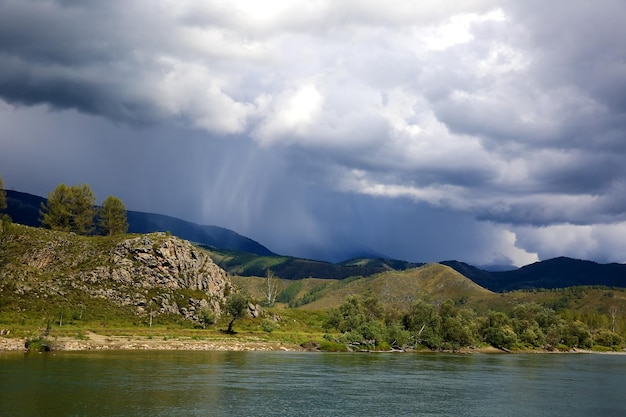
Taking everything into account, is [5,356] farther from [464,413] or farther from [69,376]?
[464,413]

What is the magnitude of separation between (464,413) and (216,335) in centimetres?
11236

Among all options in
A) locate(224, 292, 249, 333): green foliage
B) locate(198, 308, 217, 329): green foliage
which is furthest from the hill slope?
locate(224, 292, 249, 333): green foliage

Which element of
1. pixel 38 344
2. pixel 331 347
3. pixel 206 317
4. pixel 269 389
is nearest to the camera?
pixel 269 389

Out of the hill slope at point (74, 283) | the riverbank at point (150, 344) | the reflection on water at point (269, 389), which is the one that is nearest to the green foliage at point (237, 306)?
the riverbank at point (150, 344)

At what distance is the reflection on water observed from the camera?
2283 inches

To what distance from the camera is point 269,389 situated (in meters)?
73.6

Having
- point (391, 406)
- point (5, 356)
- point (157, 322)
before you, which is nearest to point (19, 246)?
point (157, 322)

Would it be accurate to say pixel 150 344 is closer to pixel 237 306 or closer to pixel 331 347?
pixel 237 306

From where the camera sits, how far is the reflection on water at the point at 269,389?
58.0m

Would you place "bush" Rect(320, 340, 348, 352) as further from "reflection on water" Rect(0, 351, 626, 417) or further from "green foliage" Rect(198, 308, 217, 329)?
"reflection on water" Rect(0, 351, 626, 417)

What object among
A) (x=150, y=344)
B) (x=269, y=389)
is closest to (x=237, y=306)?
(x=150, y=344)

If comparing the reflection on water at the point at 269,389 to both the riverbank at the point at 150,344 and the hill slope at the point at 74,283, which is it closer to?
the riverbank at the point at 150,344

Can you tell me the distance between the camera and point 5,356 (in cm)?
9794

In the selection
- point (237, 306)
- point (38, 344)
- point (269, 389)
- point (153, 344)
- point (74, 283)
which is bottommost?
point (153, 344)
